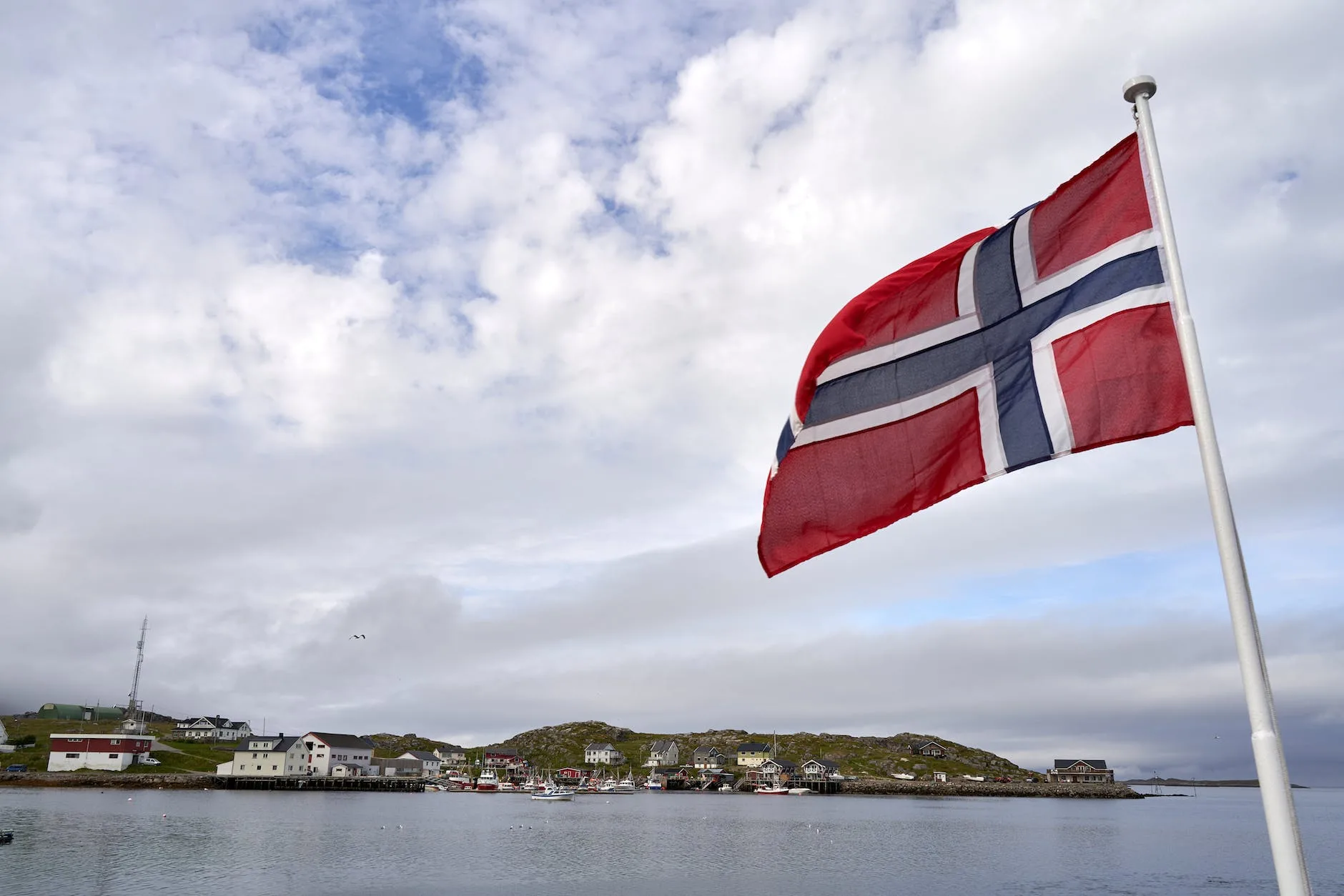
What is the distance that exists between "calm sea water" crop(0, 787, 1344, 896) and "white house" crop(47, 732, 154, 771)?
35.7 m

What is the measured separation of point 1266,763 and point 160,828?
385 feet

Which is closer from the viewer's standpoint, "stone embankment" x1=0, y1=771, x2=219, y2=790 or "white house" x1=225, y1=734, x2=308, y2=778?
"stone embankment" x1=0, y1=771, x2=219, y2=790

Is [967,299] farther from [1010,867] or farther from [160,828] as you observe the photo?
[160,828]

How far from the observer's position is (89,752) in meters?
194

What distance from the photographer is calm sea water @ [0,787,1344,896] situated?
68.2 m

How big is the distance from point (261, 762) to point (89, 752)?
33482mm

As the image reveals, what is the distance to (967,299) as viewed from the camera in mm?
12172

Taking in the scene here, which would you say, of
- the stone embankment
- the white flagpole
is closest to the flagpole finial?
the white flagpole

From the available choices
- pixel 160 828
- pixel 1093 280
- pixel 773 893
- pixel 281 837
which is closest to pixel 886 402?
pixel 1093 280

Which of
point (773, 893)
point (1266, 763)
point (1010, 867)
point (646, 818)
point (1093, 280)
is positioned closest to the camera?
point (1266, 763)

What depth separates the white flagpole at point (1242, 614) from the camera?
762cm

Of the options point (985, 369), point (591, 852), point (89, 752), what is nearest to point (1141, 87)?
point (985, 369)

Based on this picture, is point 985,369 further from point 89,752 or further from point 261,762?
point 89,752

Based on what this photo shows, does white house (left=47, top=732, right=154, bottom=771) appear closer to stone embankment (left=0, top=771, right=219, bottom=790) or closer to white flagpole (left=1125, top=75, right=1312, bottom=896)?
stone embankment (left=0, top=771, right=219, bottom=790)
